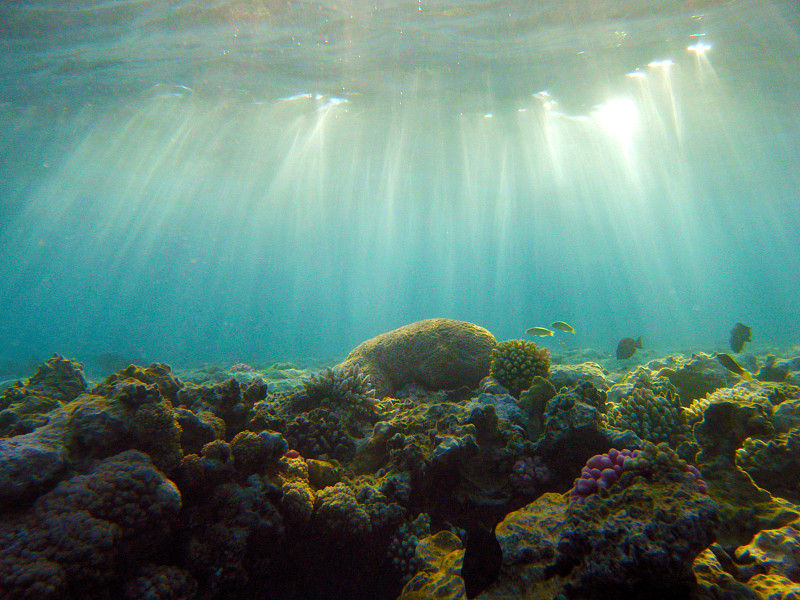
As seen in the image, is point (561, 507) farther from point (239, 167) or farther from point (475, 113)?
point (239, 167)

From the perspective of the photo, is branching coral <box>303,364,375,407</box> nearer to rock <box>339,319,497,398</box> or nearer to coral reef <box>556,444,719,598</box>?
rock <box>339,319,497,398</box>

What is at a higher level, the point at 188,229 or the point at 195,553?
the point at 188,229

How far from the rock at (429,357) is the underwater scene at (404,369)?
0.20 ft

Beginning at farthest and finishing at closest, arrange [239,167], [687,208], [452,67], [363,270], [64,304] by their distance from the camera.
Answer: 1. [64,304]
2. [363,270]
3. [687,208]
4. [239,167]
5. [452,67]

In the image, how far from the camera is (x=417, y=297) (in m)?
148

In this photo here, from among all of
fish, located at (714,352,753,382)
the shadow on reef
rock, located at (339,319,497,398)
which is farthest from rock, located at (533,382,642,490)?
fish, located at (714,352,753,382)

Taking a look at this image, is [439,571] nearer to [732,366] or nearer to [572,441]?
[572,441]

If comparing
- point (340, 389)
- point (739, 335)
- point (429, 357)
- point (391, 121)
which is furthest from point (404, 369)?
point (391, 121)

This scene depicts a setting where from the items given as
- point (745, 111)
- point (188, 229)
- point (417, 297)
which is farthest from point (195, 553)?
point (417, 297)

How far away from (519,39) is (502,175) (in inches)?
906

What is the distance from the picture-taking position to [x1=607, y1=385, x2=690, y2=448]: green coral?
456 cm

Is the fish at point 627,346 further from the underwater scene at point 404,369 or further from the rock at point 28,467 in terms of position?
the rock at point 28,467

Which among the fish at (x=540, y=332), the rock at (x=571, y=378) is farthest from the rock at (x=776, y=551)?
the fish at (x=540, y=332)

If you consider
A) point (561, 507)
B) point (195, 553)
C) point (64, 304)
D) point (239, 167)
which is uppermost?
point (64, 304)
